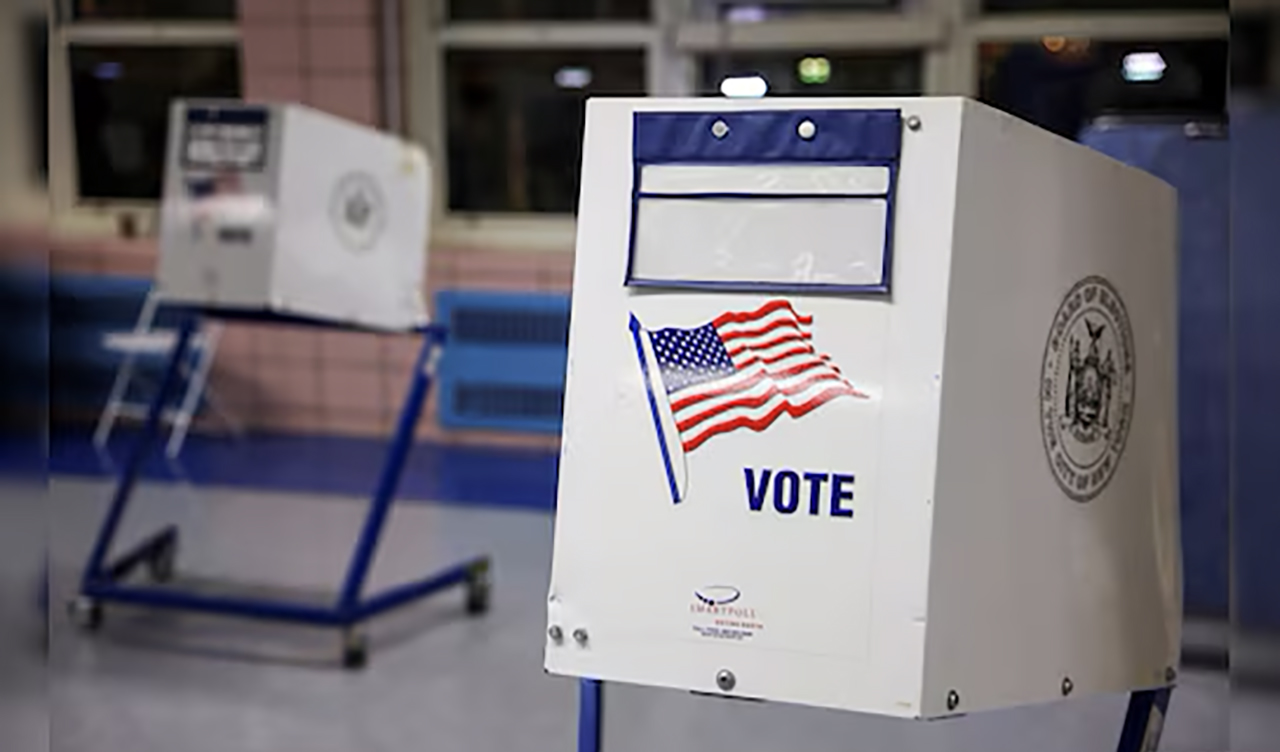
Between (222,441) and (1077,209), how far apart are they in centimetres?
525

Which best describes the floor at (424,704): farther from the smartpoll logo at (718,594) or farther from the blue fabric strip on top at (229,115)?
the smartpoll logo at (718,594)

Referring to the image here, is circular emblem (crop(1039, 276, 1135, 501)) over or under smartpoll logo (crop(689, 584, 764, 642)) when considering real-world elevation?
over

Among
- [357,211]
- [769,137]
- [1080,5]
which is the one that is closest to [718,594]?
[769,137]

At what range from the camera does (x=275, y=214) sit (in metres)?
3.51

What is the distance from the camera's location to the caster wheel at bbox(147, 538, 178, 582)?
4242mm

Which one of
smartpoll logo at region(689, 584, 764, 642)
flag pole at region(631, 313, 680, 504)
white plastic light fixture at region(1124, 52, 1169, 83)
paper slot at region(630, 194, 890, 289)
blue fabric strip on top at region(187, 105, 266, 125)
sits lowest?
smartpoll logo at region(689, 584, 764, 642)

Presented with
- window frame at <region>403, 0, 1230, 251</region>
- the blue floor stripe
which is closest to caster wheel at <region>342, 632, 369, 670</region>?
the blue floor stripe

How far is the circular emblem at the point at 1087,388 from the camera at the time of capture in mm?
1568

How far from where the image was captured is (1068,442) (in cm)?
161

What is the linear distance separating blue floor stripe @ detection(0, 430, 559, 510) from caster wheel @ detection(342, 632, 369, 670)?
→ 1635 mm

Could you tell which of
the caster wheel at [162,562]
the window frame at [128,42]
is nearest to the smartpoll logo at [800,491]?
the caster wheel at [162,562]

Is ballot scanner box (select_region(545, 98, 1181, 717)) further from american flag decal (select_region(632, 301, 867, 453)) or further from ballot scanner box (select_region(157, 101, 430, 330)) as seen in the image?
ballot scanner box (select_region(157, 101, 430, 330))

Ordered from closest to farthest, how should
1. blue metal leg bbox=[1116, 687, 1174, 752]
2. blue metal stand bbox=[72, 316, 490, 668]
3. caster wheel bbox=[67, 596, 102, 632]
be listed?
1. blue metal leg bbox=[1116, 687, 1174, 752]
2. blue metal stand bbox=[72, 316, 490, 668]
3. caster wheel bbox=[67, 596, 102, 632]

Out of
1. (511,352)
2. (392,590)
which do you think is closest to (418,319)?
(392,590)
